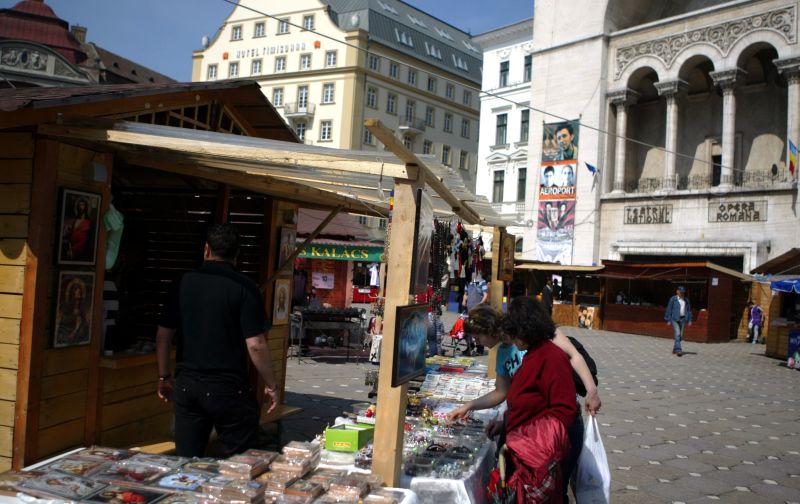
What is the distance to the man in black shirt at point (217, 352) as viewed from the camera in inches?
152

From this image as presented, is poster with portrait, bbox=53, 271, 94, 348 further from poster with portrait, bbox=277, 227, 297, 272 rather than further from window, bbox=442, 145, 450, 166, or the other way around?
window, bbox=442, 145, 450, 166

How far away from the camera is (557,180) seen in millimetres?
32250

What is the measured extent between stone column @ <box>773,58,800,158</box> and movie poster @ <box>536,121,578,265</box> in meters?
8.92

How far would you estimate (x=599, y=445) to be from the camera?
4.48 metres

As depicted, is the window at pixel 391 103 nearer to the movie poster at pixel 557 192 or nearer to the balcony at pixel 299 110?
the balcony at pixel 299 110

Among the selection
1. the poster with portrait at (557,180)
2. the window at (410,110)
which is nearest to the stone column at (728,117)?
the poster with portrait at (557,180)

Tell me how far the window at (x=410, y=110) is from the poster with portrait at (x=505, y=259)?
45520 mm

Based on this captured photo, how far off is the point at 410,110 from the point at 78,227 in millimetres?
49936

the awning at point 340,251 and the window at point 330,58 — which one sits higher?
the window at point 330,58

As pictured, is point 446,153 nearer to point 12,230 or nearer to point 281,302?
point 281,302

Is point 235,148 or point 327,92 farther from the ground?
point 327,92

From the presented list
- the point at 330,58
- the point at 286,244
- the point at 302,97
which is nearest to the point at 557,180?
the point at 330,58

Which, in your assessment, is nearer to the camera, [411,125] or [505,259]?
[505,259]

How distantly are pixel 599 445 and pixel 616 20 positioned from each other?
102 feet
